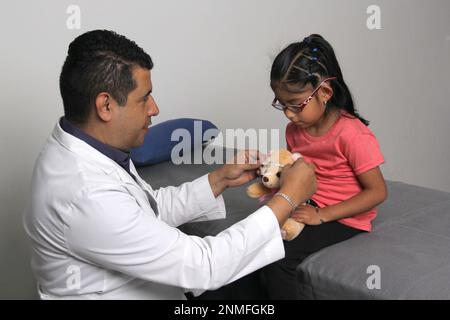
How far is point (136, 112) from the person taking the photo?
117cm

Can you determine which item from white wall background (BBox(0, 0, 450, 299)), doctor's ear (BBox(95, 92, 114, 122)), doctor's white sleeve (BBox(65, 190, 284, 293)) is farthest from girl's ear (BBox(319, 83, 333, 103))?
white wall background (BBox(0, 0, 450, 299))

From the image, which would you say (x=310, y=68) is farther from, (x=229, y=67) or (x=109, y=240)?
(x=229, y=67)

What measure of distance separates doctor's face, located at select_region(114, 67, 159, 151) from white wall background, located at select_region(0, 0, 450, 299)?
844 millimetres

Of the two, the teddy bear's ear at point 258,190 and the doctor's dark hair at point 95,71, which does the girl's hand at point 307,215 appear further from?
the doctor's dark hair at point 95,71

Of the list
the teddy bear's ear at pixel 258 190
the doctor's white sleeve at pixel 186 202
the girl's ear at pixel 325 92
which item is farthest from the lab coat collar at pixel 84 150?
the girl's ear at pixel 325 92

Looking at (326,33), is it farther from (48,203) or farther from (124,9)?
(48,203)

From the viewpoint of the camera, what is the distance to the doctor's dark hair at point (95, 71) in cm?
110

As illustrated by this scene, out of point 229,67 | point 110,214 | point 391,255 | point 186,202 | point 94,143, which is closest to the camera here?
point 110,214

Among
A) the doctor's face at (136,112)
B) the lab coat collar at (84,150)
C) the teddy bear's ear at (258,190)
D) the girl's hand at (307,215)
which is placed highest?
the doctor's face at (136,112)

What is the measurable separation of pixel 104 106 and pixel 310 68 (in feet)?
2.07

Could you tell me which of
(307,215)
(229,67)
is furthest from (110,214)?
(229,67)

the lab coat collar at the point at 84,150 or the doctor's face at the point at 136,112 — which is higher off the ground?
the doctor's face at the point at 136,112

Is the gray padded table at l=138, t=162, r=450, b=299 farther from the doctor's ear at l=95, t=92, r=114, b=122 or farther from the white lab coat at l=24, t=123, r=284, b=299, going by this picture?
the doctor's ear at l=95, t=92, r=114, b=122

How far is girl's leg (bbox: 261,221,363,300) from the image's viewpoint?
55.5 inches
